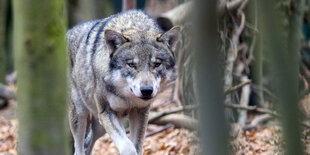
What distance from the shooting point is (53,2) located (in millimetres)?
4023

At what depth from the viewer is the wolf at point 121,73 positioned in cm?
629

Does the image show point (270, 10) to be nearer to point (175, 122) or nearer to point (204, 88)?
point (204, 88)

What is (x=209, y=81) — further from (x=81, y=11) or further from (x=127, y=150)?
(x=81, y=11)

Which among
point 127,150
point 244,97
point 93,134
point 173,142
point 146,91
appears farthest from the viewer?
point 244,97

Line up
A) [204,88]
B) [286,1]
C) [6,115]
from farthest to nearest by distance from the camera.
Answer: [6,115] → [286,1] → [204,88]

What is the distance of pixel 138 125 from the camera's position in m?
6.88

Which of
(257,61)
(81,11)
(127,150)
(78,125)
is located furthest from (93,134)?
(81,11)

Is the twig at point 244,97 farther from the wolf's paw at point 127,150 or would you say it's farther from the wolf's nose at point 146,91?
the wolf's nose at point 146,91

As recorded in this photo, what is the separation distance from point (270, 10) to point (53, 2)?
166 cm

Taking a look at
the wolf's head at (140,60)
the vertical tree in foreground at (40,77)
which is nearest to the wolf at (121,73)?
the wolf's head at (140,60)

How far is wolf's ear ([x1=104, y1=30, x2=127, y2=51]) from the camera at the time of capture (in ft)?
21.0

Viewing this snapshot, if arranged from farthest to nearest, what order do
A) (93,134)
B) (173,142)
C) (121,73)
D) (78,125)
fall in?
(173,142)
(93,134)
(78,125)
(121,73)

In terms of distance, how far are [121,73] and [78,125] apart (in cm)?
143

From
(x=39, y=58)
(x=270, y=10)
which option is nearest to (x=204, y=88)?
(x=270, y=10)
